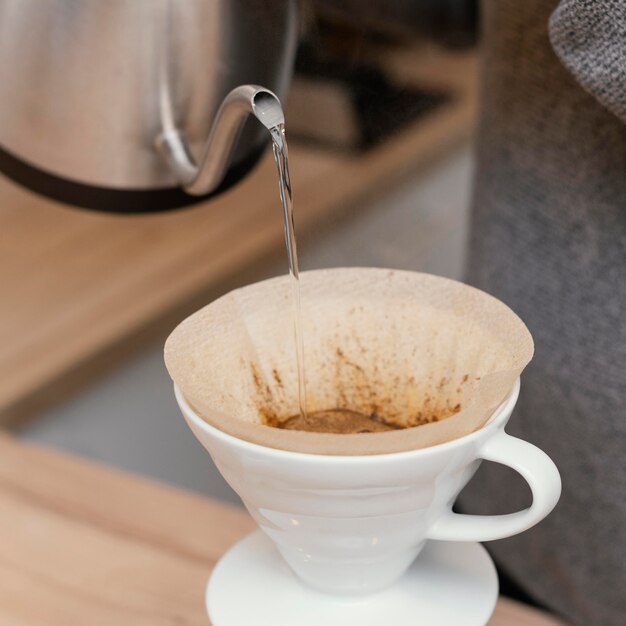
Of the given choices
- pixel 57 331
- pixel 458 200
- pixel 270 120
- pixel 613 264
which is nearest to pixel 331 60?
pixel 458 200

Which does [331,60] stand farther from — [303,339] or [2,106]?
[303,339]

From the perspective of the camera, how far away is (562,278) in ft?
1.96

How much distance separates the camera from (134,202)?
1.67 feet

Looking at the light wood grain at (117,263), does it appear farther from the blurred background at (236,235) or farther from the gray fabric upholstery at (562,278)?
the gray fabric upholstery at (562,278)

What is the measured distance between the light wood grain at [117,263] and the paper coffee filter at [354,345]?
0.46m

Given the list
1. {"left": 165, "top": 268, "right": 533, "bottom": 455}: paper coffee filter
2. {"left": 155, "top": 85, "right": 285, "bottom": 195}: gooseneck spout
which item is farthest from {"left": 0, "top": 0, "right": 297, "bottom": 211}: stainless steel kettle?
{"left": 165, "top": 268, "right": 533, "bottom": 455}: paper coffee filter

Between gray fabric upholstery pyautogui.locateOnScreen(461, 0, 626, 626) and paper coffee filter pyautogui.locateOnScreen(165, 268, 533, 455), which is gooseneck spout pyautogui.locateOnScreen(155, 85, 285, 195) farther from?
gray fabric upholstery pyautogui.locateOnScreen(461, 0, 626, 626)

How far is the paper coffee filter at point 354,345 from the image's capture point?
36 cm

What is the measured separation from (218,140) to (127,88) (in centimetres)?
7

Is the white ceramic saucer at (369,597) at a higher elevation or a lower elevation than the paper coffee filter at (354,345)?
lower

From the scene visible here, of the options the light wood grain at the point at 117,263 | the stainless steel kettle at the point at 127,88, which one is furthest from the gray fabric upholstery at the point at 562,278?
the light wood grain at the point at 117,263

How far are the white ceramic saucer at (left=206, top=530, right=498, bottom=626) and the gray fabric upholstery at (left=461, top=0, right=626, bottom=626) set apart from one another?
22cm

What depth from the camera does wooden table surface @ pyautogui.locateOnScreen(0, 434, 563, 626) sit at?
448 millimetres

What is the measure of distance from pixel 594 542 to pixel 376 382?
0.96 ft
